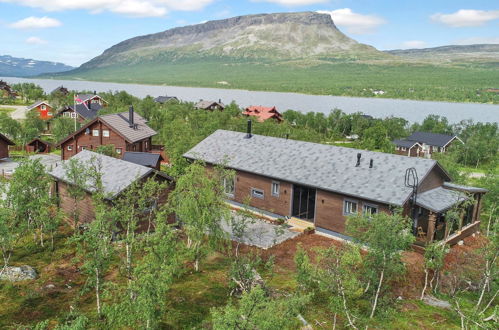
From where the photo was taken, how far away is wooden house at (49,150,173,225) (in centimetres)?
2377

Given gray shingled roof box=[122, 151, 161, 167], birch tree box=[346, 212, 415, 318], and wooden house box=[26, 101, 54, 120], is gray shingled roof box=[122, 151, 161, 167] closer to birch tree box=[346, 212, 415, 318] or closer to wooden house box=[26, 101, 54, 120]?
birch tree box=[346, 212, 415, 318]

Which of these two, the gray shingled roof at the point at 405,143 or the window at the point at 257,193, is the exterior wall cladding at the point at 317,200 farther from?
the gray shingled roof at the point at 405,143

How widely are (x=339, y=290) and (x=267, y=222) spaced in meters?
15.5

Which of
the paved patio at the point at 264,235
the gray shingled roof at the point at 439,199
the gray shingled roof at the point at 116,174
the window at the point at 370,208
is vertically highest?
the gray shingled roof at the point at 116,174

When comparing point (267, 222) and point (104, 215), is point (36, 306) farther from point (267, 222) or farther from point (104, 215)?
point (267, 222)

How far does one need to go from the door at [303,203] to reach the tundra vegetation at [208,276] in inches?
125

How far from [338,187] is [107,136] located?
32692mm

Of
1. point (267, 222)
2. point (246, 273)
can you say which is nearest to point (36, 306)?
point (246, 273)

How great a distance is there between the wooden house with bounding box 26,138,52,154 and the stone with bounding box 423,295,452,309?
5418 cm

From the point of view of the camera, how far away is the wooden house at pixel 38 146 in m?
56.0

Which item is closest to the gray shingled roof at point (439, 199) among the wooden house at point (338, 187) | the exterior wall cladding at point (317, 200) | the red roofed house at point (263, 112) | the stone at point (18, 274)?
the wooden house at point (338, 187)

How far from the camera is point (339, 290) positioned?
1455 centimetres

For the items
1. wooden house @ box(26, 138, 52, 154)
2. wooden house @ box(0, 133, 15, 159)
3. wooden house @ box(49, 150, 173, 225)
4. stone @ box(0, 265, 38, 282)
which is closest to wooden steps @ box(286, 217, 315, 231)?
wooden house @ box(49, 150, 173, 225)

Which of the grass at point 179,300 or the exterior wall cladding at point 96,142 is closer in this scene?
the grass at point 179,300
